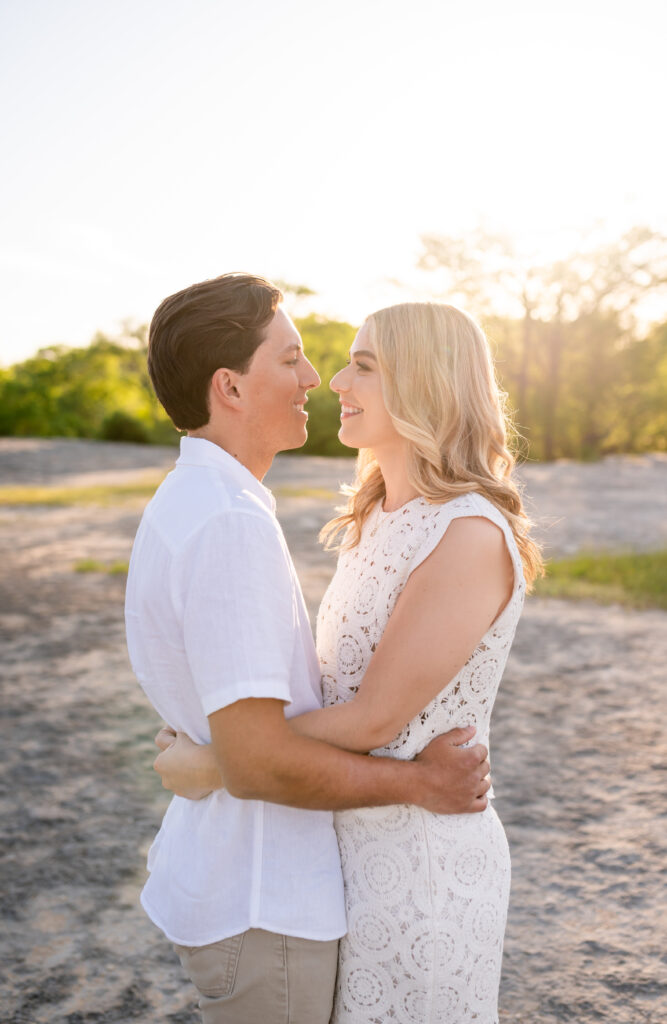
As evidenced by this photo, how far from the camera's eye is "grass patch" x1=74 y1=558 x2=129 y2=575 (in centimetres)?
1108

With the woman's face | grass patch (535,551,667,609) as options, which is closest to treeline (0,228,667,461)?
grass patch (535,551,667,609)

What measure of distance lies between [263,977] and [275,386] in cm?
129

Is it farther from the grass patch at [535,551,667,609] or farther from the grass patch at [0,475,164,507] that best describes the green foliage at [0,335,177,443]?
the grass patch at [535,551,667,609]

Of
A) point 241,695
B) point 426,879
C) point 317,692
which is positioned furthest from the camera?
point 317,692

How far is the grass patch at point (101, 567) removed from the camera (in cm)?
1108

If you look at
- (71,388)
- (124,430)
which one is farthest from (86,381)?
(124,430)

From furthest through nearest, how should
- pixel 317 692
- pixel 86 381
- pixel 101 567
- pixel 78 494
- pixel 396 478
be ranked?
pixel 86 381
pixel 78 494
pixel 101 567
pixel 396 478
pixel 317 692

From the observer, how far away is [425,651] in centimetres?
187

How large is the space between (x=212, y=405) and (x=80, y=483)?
22518 mm

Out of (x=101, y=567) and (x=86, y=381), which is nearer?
(x=101, y=567)

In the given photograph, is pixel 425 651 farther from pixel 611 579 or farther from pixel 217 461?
pixel 611 579

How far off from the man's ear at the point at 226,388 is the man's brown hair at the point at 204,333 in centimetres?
1

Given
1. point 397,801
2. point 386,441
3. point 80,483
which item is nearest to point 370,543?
point 386,441

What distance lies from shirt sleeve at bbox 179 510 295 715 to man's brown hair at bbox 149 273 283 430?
1.36 ft
